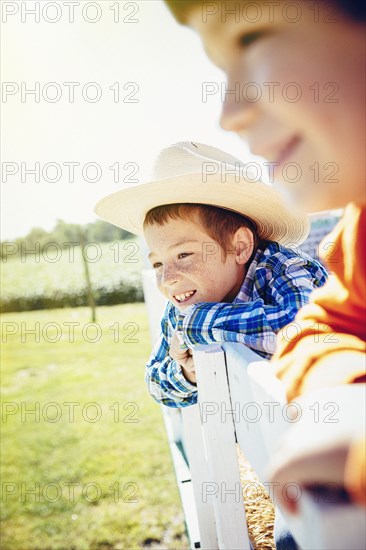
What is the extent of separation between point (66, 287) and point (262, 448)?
41.1 ft

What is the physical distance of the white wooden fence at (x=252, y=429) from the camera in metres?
0.34

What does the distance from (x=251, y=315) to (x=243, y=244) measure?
519 millimetres

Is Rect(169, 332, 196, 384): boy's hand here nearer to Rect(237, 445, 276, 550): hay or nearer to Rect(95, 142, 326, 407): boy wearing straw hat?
Rect(95, 142, 326, 407): boy wearing straw hat

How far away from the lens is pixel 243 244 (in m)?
1.69

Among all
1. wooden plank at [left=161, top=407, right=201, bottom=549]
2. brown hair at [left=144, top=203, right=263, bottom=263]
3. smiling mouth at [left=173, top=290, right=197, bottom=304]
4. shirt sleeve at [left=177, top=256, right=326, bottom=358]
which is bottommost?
wooden plank at [left=161, top=407, right=201, bottom=549]

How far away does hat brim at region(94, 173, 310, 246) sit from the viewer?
154 centimetres

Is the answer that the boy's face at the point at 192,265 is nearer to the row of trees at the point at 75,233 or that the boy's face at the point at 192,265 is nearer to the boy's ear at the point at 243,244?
the boy's ear at the point at 243,244

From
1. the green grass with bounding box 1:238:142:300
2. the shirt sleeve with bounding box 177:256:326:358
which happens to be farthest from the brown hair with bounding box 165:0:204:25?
the green grass with bounding box 1:238:142:300

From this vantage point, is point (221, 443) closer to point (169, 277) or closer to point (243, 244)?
point (169, 277)

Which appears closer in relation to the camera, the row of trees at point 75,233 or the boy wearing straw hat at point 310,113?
the boy wearing straw hat at point 310,113

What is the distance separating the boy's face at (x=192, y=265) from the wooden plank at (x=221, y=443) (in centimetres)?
56

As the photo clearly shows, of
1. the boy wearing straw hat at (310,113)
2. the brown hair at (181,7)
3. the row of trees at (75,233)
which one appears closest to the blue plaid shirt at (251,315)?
the boy wearing straw hat at (310,113)

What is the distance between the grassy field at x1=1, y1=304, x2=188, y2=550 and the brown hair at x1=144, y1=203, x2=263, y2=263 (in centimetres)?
103

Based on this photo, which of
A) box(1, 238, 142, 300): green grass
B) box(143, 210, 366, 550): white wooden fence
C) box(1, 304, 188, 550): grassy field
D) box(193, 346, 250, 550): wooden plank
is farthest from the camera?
box(1, 238, 142, 300): green grass
